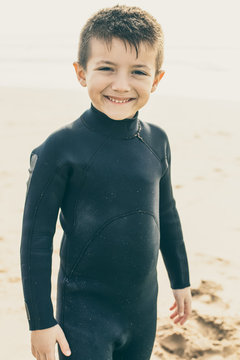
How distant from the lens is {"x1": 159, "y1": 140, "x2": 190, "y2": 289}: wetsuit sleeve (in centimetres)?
224

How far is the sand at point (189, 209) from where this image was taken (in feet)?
10.6

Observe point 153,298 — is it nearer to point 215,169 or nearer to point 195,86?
point 215,169

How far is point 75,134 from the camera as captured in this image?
6.04 ft

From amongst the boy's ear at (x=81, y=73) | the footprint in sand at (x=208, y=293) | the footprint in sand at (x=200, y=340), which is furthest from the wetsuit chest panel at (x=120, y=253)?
the footprint in sand at (x=208, y=293)

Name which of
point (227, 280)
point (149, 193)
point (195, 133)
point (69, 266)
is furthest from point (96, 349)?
point (195, 133)

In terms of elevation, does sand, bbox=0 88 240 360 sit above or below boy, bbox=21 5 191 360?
below

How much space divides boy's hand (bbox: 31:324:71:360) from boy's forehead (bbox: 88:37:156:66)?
1036 millimetres

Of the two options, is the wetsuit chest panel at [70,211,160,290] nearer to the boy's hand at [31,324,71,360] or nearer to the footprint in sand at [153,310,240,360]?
the boy's hand at [31,324,71,360]

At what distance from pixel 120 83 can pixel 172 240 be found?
33.8 inches

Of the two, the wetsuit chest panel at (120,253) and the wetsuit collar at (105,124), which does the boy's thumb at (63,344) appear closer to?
the wetsuit chest panel at (120,253)

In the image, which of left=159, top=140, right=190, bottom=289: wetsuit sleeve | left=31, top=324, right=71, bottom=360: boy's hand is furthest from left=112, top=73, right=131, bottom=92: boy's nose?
left=31, top=324, right=71, bottom=360: boy's hand

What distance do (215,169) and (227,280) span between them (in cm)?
293

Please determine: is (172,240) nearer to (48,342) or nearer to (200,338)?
(48,342)

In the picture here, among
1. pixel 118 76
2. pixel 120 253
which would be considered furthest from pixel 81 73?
pixel 120 253
